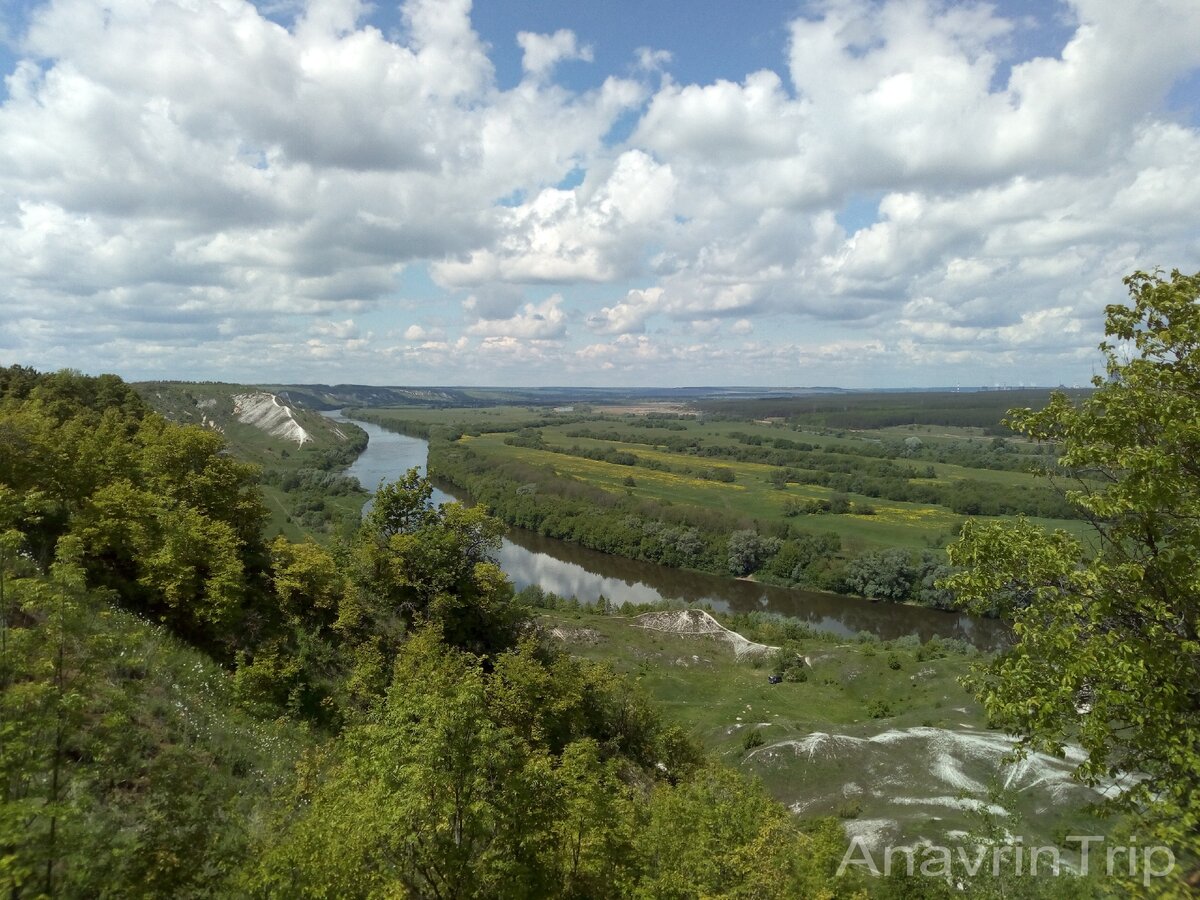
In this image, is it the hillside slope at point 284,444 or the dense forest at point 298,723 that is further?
the hillside slope at point 284,444

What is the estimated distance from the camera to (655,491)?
129m

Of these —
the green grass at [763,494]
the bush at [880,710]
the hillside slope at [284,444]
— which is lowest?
the bush at [880,710]

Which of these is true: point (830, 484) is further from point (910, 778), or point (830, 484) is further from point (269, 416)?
point (269, 416)

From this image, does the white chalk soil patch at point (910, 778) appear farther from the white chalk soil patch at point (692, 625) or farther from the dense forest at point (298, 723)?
the white chalk soil patch at point (692, 625)

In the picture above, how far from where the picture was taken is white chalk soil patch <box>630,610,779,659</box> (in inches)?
2446

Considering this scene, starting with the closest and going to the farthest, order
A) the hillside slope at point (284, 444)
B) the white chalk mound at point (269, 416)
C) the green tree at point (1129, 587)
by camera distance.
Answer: the green tree at point (1129, 587) → the hillside slope at point (284, 444) → the white chalk mound at point (269, 416)

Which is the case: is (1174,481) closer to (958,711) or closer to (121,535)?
(121,535)

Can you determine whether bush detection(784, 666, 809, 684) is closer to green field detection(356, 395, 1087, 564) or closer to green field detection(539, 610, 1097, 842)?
green field detection(539, 610, 1097, 842)

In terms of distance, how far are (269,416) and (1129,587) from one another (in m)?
195

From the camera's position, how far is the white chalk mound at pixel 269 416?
16812 centimetres

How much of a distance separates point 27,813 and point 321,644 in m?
21.3

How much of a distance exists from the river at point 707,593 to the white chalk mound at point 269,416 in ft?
300

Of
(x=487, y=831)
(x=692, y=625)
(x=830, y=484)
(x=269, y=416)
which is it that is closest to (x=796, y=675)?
(x=692, y=625)

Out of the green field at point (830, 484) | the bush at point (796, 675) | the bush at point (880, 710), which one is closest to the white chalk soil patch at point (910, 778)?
the bush at point (880, 710)
